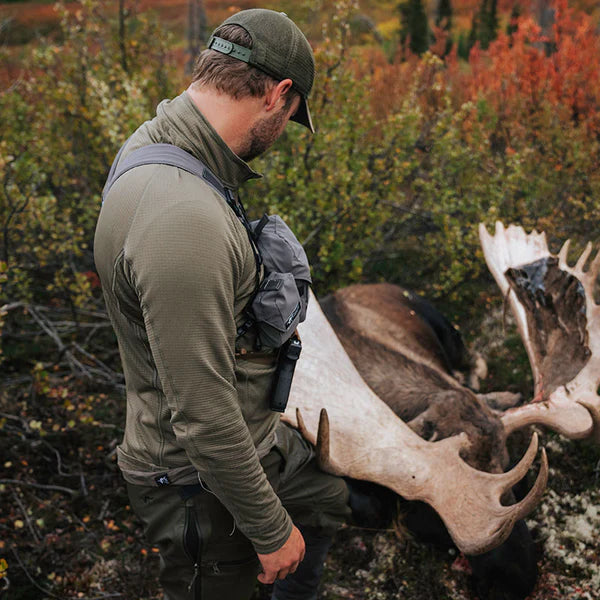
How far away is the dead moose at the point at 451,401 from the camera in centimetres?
262

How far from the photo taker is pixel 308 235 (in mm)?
5000

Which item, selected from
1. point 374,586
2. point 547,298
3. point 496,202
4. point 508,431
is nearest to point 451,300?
point 496,202

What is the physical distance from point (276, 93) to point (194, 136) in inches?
11.2

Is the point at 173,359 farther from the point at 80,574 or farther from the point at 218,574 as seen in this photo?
the point at 80,574

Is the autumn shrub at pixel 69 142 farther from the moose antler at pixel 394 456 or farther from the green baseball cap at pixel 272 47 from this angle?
the green baseball cap at pixel 272 47

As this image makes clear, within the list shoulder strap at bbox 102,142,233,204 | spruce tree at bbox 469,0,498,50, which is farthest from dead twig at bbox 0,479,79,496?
spruce tree at bbox 469,0,498,50

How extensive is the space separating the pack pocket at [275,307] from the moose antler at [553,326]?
1.89 m

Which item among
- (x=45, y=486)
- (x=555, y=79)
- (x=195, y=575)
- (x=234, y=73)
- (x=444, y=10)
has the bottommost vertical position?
(x=45, y=486)

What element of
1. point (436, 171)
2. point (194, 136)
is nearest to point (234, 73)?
point (194, 136)

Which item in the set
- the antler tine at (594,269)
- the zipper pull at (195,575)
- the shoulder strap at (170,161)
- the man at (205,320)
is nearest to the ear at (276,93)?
the man at (205,320)

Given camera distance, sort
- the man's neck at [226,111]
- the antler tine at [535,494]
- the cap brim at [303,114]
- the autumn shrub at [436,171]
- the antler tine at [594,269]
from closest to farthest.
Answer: the man's neck at [226,111] < the cap brim at [303,114] < the antler tine at [535,494] < the antler tine at [594,269] < the autumn shrub at [436,171]

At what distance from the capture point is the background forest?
11.0 feet

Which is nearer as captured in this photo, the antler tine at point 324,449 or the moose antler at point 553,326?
the antler tine at point 324,449

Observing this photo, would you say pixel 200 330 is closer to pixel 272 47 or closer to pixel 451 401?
pixel 272 47
